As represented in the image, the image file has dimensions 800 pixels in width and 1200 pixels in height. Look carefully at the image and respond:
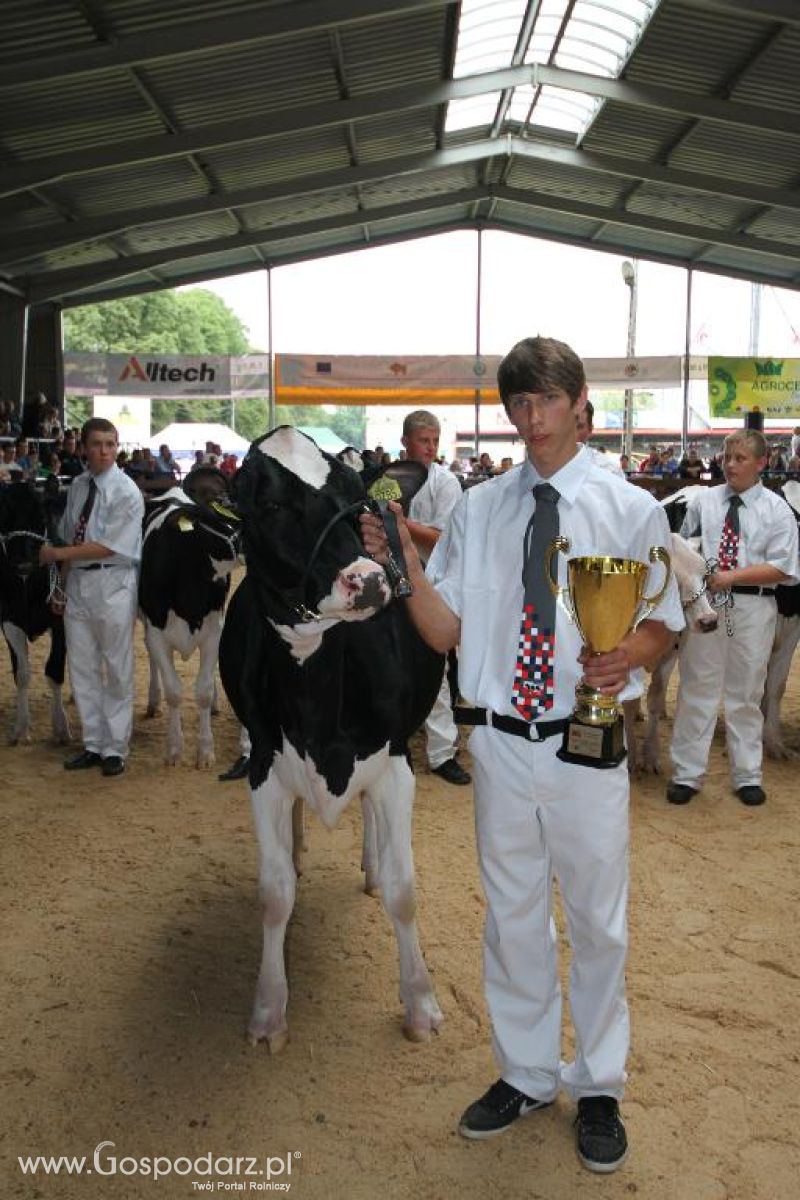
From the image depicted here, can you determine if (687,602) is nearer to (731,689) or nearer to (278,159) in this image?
(731,689)

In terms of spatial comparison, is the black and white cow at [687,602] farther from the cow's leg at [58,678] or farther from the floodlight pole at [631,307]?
the floodlight pole at [631,307]

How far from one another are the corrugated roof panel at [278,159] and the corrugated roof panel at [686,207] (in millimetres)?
5755

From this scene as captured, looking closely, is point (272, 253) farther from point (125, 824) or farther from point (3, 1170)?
point (3, 1170)

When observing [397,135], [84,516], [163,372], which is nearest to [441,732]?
[84,516]

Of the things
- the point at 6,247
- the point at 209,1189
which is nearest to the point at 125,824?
the point at 209,1189

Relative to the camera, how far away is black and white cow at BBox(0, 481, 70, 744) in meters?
6.18

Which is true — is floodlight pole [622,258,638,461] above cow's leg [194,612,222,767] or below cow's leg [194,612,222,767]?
above

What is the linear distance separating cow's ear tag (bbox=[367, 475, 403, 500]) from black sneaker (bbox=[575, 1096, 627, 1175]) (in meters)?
1.79

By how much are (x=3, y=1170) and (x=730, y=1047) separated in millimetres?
2165

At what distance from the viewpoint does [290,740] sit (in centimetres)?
302

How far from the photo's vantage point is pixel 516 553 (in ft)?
8.00

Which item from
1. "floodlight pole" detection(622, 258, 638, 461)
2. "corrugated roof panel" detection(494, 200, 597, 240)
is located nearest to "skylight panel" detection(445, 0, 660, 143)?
"corrugated roof panel" detection(494, 200, 597, 240)

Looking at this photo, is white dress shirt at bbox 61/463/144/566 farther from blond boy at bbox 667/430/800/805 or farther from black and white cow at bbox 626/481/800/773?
black and white cow at bbox 626/481/800/773

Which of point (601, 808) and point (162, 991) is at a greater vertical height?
point (601, 808)
